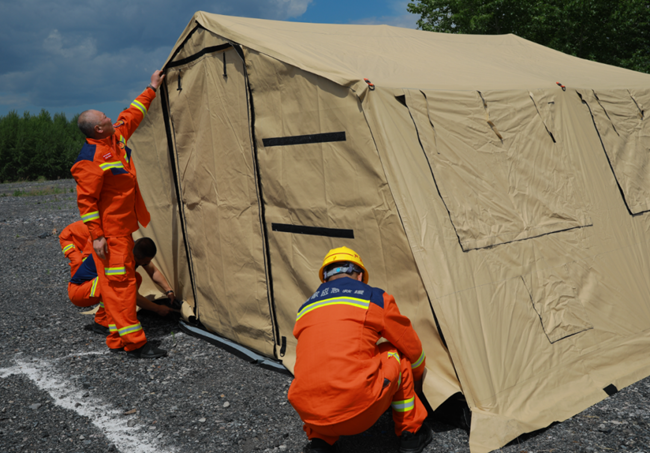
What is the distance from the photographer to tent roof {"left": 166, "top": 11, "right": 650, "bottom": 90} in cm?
363

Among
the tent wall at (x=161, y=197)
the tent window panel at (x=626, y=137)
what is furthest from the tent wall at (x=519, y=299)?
the tent wall at (x=161, y=197)

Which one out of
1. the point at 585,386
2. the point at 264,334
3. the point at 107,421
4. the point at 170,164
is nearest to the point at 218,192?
the point at 170,164

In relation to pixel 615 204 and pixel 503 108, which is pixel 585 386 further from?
pixel 503 108

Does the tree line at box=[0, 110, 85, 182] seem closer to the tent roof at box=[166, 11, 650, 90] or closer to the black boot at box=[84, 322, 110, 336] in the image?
the black boot at box=[84, 322, 110, 336]

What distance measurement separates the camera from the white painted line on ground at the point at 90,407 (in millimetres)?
3068

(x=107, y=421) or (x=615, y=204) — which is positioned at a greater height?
(x=615, y=204)

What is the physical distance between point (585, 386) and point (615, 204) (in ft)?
5.81

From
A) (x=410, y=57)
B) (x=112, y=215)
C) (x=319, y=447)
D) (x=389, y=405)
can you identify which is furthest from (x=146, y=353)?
(x=410, y=57)

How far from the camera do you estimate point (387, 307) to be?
2.66 m

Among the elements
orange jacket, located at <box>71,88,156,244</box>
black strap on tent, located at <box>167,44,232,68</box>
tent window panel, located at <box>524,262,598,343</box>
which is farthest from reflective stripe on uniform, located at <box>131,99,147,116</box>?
tent window panel, located at <box>524,262,598,343</box>

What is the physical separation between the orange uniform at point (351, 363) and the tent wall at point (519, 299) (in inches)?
14.1

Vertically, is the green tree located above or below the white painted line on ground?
above

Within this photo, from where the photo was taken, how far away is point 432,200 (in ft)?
10.4

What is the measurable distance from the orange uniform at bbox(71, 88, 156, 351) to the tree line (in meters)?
26.1
